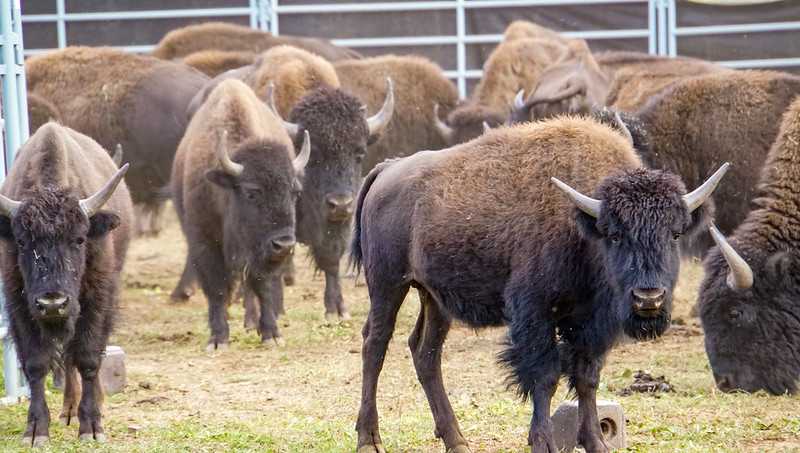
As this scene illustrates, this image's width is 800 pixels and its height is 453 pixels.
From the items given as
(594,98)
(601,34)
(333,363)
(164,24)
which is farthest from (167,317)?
(601,34)

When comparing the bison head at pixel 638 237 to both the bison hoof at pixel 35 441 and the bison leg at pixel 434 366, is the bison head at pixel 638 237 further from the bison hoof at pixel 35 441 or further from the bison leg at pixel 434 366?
the bison hoof at pixel 35 441

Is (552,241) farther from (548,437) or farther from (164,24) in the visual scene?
(164,24)

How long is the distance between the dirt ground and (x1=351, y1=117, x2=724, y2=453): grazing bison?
62 centimetres

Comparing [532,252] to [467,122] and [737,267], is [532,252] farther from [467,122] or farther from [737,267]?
[467,122]

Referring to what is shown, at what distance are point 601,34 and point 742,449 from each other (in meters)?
11.3

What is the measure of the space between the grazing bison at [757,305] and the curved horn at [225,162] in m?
3.82

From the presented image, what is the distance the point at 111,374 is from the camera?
887 cm

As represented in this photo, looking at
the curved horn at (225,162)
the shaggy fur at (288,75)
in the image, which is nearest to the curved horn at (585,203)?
the curved horn at (225,162)

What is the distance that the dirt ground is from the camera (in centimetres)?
702

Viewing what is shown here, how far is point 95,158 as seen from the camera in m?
8.97

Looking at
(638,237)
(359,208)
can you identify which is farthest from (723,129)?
(638,237)

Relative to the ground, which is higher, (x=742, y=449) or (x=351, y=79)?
(x=351, y=79)

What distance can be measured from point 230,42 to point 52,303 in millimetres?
9870

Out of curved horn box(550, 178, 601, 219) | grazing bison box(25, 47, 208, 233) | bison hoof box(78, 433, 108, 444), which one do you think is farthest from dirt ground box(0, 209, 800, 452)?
grazing bison box(25, 47, 208, 233)
